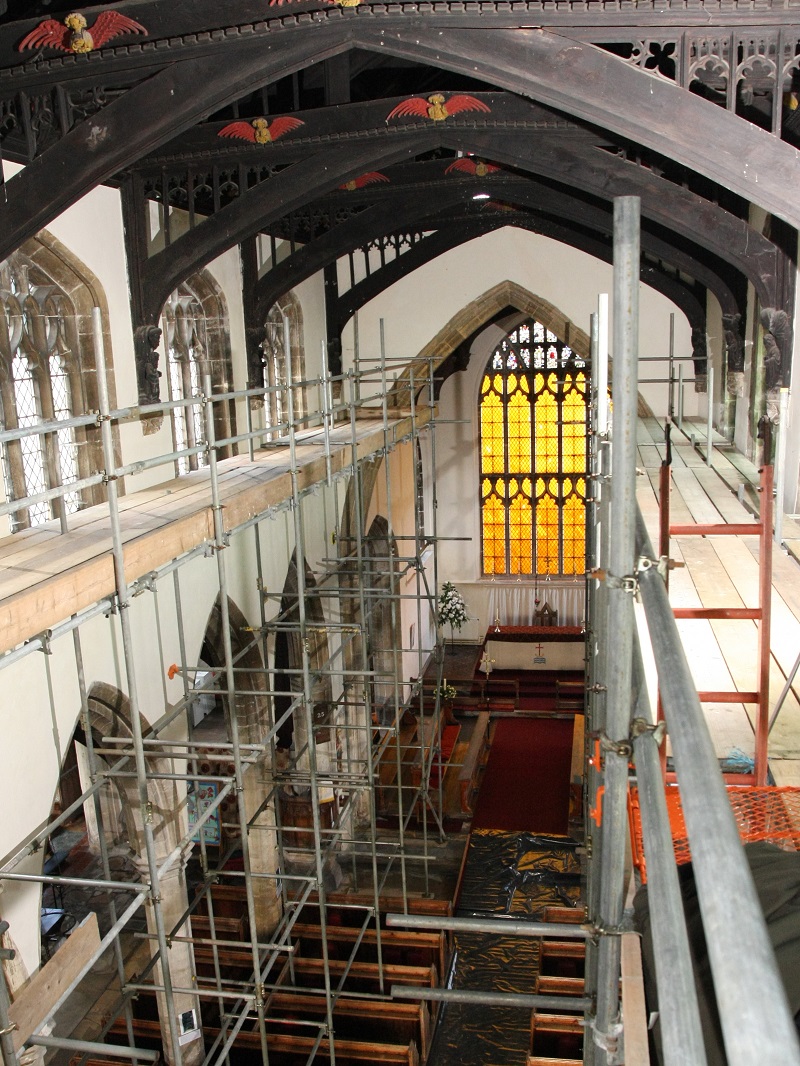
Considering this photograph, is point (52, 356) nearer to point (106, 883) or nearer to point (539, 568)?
point (106, 883)

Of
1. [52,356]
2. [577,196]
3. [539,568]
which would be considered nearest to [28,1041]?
[52,356]

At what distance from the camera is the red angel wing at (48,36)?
4379mm

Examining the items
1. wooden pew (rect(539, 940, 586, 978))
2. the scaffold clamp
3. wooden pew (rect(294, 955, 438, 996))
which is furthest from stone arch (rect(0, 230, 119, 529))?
wooden pew (rect(539, 940, 586, 978))

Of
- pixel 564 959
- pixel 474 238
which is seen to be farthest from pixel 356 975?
pixel 474 238

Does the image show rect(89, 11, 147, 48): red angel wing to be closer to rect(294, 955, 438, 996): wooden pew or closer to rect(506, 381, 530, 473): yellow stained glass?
rect(294, 955, 438, 996): wooden pew

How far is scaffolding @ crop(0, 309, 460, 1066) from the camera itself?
3.80 metres

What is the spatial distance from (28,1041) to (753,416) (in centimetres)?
665

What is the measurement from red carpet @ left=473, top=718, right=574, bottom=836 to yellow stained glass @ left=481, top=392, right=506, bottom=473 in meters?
4.24

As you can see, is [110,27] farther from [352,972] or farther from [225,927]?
[225,927]

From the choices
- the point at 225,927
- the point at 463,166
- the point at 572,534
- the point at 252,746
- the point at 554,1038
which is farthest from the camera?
the point at 572,534

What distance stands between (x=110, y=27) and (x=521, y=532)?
12.4 m

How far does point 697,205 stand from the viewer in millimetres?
6332

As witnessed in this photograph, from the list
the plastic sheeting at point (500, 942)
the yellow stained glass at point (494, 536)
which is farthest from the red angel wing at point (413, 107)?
the yellow stained glass at point (494, 536)

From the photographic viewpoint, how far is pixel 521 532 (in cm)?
1608
